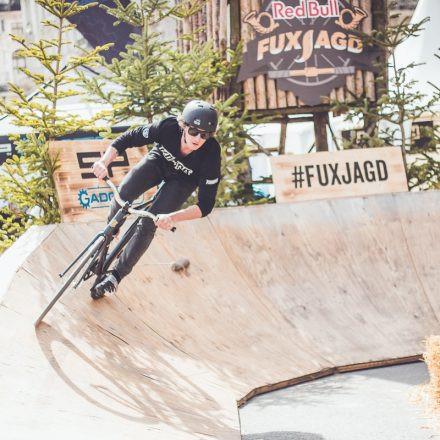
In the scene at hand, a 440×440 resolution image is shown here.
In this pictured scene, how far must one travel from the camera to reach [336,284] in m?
8.04

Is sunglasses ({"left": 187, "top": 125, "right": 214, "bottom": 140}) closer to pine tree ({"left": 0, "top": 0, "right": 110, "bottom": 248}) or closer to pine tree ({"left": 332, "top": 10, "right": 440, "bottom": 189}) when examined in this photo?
pine tree ({"left": 0, "top": 0, "right": 110, "bottom": 248})

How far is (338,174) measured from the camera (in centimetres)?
949

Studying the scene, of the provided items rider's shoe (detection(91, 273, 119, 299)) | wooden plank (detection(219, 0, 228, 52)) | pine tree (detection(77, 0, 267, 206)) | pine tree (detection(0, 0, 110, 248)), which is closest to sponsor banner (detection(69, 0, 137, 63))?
wooden plank (detection(219, 0, 228, 52))

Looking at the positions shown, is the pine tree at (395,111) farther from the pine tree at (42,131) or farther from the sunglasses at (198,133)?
the sunglasses at (198,133)

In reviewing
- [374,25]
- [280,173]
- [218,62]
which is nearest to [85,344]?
[280,173]

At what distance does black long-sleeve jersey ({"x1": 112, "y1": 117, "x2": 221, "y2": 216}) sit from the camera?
19.4ft

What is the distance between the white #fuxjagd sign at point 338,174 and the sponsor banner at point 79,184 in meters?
2.24

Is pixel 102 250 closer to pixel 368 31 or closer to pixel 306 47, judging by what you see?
pixel 306 47

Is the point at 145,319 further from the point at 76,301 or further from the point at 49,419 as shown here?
the point at 49,419

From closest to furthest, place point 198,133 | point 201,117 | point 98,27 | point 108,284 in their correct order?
1. point 201,117
2. point 198,133
3. point 108,284
4. point 98,27

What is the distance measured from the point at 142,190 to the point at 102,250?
659 mm

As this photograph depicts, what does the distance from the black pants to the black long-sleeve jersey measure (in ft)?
0.20

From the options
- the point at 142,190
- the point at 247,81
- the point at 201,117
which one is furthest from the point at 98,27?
the point at 201,117

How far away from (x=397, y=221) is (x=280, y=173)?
1.57 metres
